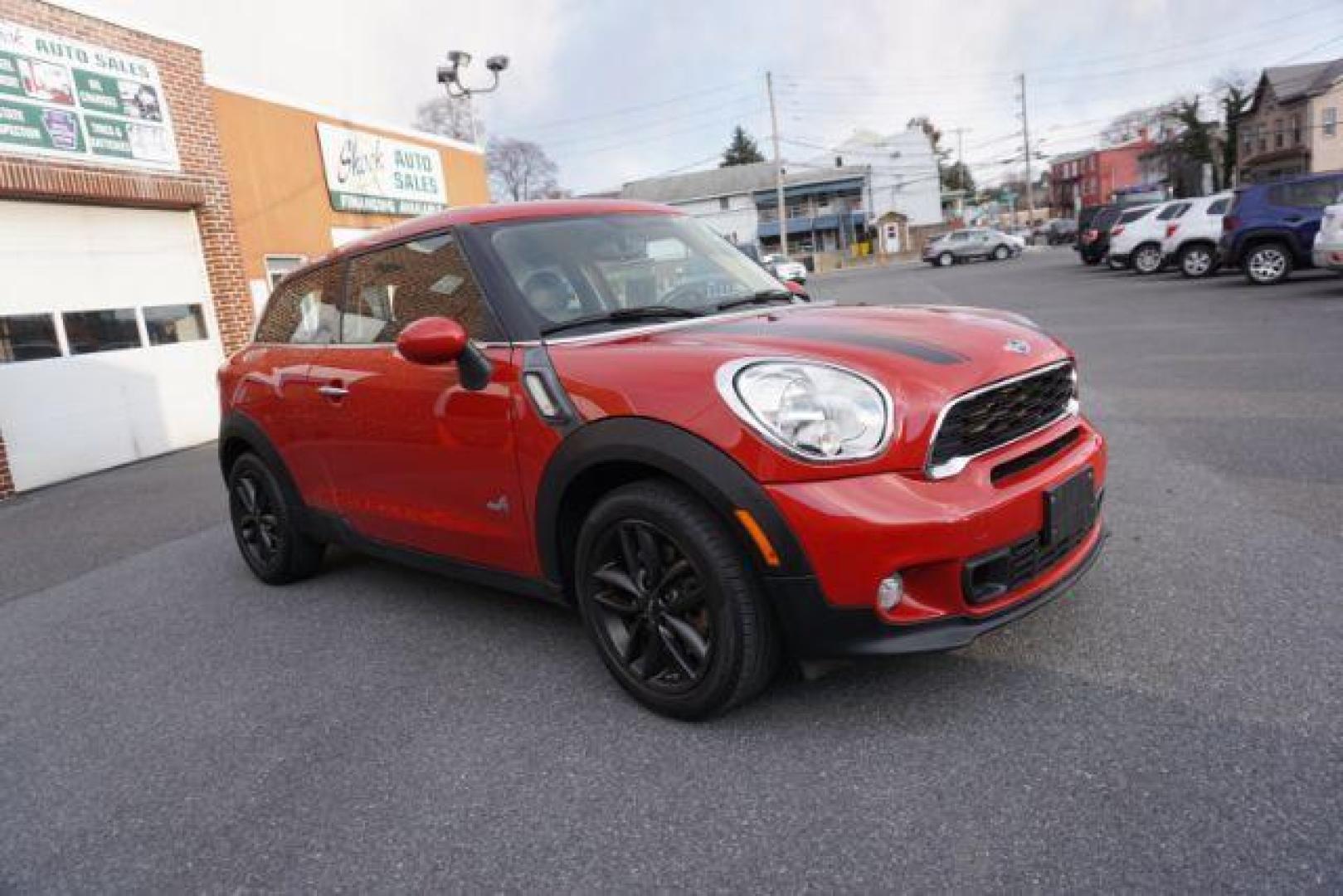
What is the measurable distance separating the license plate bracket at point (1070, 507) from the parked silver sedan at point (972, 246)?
3870cm

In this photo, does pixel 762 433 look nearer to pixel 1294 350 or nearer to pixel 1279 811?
pixel 1279 811

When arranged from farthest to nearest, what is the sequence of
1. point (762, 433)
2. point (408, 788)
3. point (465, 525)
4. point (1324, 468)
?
point (1324, 468) → point (465, 525) → point (408, 788) → point (762, 433)

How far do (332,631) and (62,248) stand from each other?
24.2 feet

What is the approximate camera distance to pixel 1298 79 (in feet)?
178

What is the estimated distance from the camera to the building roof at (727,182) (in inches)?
2530

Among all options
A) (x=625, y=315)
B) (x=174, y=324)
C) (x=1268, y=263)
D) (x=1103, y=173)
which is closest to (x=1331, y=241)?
(x=1268, y=263)

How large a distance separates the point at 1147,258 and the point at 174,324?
18830 mm

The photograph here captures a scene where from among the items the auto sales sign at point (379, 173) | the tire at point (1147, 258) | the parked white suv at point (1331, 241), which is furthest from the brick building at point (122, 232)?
the tire at point (1147, 258)

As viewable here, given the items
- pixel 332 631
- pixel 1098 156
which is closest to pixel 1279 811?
pixel 332 631

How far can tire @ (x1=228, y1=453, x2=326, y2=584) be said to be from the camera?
4.29 m

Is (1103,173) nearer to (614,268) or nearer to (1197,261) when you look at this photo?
(1197,261)

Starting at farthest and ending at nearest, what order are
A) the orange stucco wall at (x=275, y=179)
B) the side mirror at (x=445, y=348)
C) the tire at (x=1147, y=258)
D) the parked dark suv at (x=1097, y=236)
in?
the parked dark suv at (x=1097, y=236) → the tire at (x=1147, y=258) → the orange stucco wall at (x=275, y=179) → the side mirror at (x=445, y=348)

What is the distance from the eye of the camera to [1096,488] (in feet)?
9.18

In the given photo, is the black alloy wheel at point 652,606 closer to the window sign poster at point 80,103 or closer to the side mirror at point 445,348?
the side mirror at point 445,348
